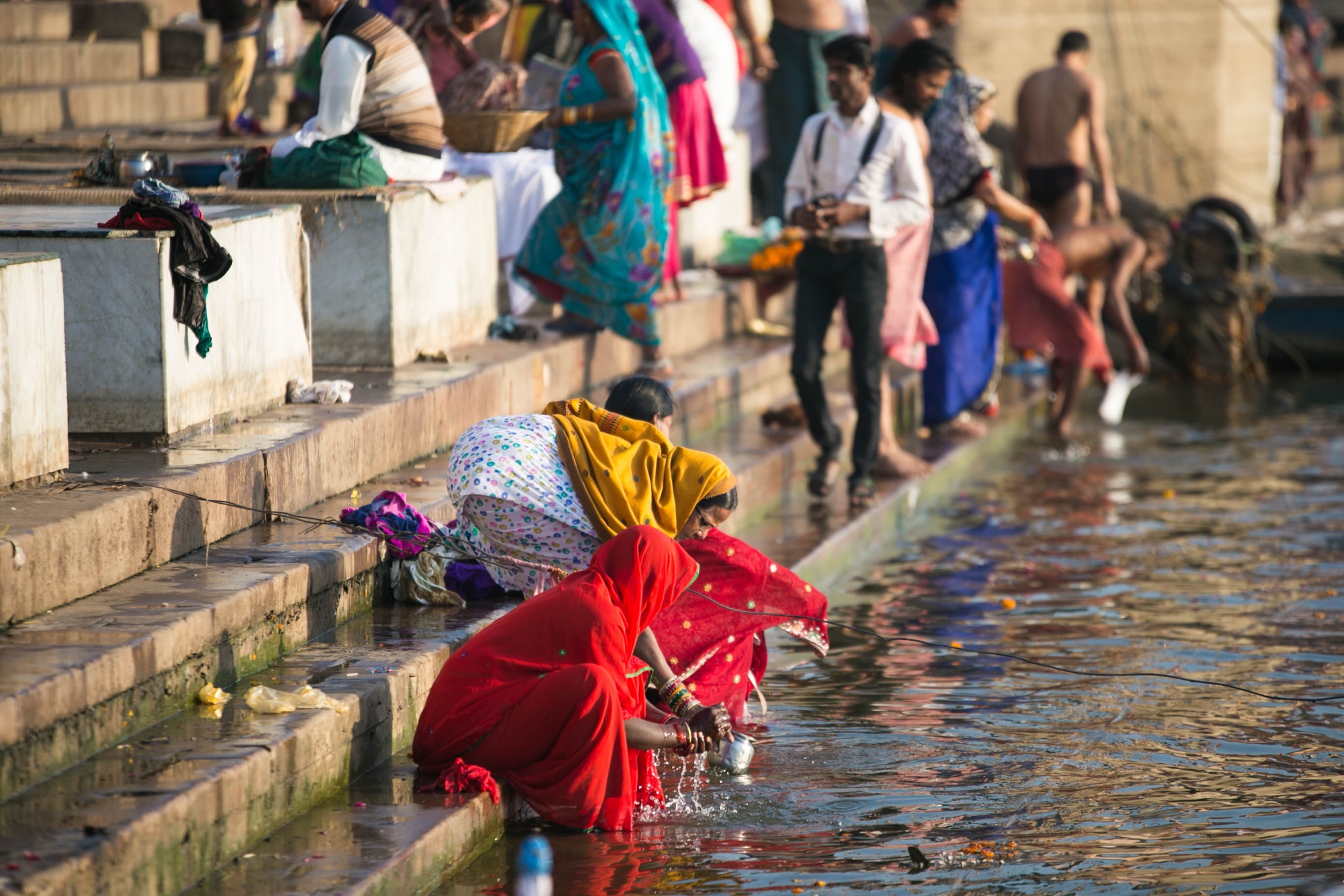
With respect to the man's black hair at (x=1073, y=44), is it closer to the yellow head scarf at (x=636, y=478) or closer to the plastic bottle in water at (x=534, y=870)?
the yellow head scarf at (x=636, y=478)

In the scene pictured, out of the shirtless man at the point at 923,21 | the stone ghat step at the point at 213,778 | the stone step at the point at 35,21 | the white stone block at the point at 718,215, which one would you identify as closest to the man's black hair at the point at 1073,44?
the shirtless man at the point at 923,21

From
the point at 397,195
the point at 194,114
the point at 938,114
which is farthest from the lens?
the point at 194,114

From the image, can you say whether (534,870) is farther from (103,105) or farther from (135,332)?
(103,105)

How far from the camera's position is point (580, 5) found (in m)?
8.06

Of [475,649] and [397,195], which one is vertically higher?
[397,195]

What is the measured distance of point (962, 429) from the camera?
10.3 m

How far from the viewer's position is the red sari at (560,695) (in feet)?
14.5

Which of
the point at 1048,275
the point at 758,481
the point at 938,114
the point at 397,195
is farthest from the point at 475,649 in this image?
the point at 1048,275

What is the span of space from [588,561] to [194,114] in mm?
8324

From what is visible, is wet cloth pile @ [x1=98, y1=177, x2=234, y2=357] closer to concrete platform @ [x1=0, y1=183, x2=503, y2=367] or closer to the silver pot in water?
concrete platform @ [x1=0, y1=183, x2=503, y2=367]

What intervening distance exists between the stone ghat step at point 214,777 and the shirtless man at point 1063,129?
717 centimetres

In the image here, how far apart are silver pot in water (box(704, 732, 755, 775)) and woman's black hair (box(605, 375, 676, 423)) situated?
3.22 ft

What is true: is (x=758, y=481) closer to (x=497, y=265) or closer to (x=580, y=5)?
A: (x=497, y=265)

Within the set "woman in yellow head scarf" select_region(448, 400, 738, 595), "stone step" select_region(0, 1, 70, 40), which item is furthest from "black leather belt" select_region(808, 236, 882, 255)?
"stone step" select_region(0, 1, 70, 40)
